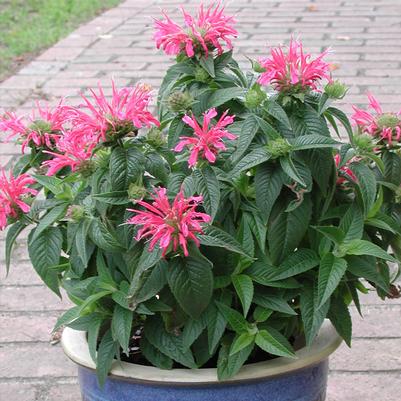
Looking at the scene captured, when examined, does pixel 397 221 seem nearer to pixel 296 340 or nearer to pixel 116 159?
pixel 296 340

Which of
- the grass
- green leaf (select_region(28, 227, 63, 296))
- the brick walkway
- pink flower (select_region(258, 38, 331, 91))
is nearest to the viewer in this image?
pink flower (select_region(258, 38, 331, 91))

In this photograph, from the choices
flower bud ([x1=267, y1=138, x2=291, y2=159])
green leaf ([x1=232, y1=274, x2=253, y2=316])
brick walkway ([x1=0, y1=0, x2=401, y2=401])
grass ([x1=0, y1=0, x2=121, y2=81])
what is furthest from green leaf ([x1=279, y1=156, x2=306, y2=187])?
grass ([x1=0, y1=0, x2=121, y2=81])

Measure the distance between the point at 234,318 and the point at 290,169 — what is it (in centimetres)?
31

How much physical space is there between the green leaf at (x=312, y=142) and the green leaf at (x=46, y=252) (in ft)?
1.73

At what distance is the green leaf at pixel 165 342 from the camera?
6.02 ft

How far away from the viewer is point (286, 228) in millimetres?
1802

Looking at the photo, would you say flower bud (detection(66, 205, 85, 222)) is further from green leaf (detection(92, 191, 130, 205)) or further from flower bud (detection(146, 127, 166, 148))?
flower bud (detection(146, 127, 166, 148))

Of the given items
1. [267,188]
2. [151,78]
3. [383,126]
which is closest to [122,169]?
[267,188]

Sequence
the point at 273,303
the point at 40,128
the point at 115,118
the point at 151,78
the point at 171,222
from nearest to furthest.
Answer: the point at 171,222 → the point at 115,118 → the point at 273,303 → the point at 40,128 → the point at 151,78

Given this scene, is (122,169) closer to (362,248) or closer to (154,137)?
(154,137)

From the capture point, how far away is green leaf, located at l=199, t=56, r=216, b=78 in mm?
1887

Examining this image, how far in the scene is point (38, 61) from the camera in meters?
6.43

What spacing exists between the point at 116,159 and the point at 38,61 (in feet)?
16.0

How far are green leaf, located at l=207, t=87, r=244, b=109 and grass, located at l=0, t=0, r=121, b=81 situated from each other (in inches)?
175
